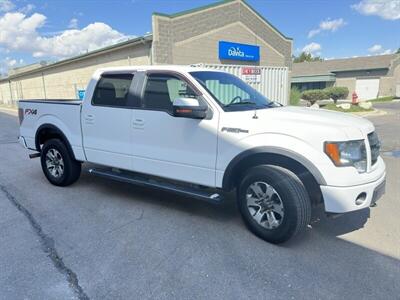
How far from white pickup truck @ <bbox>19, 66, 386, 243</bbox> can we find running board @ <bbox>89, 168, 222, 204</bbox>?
0.01 m

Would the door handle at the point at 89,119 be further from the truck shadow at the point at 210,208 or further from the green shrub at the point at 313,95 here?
the green shrub at the point at 313,95

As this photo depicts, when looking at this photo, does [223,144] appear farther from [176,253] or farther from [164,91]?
[176,253]

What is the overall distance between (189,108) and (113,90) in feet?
5.56

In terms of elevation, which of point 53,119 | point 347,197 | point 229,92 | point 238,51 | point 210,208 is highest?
point 238,51

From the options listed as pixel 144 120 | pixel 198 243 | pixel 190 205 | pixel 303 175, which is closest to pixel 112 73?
pixel 144 120

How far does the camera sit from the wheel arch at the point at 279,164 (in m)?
3.27

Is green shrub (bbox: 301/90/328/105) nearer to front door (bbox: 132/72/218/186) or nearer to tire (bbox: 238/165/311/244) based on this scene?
front door (bbox: 132/72/218/186)

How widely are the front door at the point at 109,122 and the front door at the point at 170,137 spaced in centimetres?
21

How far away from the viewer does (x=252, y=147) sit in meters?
3.51

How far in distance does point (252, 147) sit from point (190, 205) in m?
1.70

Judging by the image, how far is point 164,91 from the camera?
4.34 m

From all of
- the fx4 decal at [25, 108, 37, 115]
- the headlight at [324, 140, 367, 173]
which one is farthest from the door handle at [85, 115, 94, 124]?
the headlight at [324, 140, 367, 173]

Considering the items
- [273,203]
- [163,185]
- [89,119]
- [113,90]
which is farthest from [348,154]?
[89,119]

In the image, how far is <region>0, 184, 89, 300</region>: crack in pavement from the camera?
111 inches
